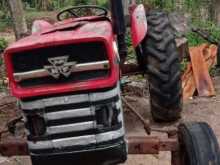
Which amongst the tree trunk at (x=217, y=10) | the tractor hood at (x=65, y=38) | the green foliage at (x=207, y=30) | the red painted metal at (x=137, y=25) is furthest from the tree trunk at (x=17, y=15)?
the tractor hood at (x=65, y=38)

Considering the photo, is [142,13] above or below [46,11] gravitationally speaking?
above

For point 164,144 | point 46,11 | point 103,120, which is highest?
point 103,120

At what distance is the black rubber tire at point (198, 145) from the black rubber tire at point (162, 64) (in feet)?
5.39

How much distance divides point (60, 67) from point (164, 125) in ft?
9.99

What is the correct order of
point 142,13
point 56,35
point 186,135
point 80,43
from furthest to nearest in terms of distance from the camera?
point 142,13 → point 186,135 → point 56,35 → point 80,43

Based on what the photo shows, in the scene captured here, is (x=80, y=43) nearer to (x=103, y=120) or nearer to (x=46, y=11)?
(x=103, y=120)

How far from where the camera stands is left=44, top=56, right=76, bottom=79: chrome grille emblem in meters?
3.65

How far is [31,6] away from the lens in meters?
22.8

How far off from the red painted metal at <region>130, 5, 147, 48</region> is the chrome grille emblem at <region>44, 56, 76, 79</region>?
6.04ft

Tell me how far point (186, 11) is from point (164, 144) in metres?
9.41

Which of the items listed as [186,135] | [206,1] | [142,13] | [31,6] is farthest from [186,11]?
[31,6]

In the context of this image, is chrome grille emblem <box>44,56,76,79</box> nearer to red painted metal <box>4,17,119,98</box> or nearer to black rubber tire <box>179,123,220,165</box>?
red painted metal <box>4,17,119,98</box>

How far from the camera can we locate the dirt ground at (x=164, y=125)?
18.4 feet

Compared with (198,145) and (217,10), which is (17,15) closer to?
(217,10)
